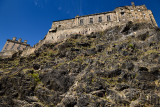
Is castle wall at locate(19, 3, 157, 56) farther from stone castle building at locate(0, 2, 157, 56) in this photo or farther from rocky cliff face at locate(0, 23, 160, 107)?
rocky cliff face at locate(0, 23, 160, 107)

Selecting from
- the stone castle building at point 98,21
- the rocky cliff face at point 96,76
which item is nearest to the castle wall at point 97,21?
the stone castle building at point 98,21

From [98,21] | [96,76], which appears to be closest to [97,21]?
[98,21]

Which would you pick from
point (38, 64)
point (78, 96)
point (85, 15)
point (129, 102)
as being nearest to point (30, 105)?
point (78, 96)

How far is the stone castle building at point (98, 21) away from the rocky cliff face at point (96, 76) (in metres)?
5.20

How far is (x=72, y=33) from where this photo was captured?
109ft

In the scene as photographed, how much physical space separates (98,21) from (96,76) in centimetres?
1990

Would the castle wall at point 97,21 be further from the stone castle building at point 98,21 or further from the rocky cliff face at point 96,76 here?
the rocky cliff face at point 96,76

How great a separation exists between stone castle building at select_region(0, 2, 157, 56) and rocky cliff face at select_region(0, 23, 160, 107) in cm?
520

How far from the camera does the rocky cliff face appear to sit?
1511 centimetres

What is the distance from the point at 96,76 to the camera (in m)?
17.9

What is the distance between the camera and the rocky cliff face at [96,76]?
15.1 meters

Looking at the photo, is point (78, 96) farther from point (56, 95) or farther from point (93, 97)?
point (56, 95)

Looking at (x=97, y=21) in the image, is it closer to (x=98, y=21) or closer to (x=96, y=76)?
(x=98, y=21)

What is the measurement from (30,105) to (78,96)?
710 centimetres
